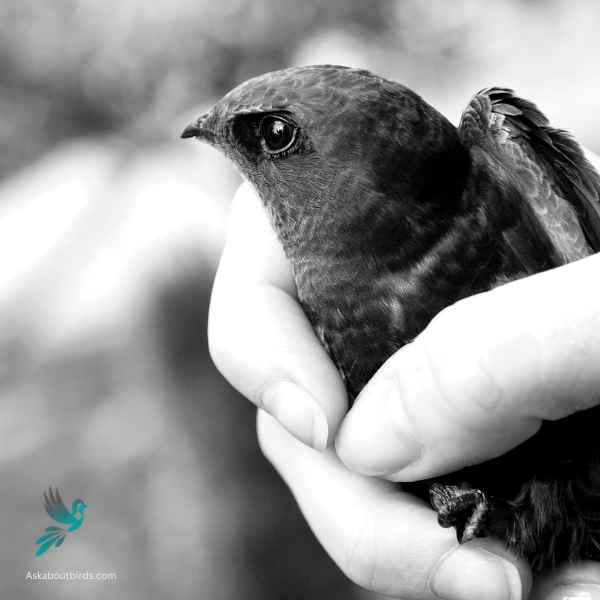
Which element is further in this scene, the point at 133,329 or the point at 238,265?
the point at 133,329

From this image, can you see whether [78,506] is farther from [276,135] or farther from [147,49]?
[147,49]

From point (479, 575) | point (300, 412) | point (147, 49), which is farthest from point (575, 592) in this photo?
point (147, 49)

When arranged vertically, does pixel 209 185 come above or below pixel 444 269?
above

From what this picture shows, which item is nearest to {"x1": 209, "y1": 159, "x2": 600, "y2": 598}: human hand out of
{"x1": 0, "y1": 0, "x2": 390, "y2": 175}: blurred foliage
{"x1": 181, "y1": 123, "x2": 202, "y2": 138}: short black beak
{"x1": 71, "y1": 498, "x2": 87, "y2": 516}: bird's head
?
{"x1": 181, "y1": 123, "x2": 202, "y2": 138}: short black beak

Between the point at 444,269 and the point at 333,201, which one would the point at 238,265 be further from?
the point at 444,269

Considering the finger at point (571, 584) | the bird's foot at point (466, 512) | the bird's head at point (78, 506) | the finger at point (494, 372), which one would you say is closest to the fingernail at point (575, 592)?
the finger at point (571, 584)

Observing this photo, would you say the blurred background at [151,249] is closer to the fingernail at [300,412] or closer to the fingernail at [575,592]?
the fingernail at [300,412]

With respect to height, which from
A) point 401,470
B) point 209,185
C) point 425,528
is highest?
point 209,185

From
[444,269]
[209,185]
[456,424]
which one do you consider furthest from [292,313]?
[209,185]
